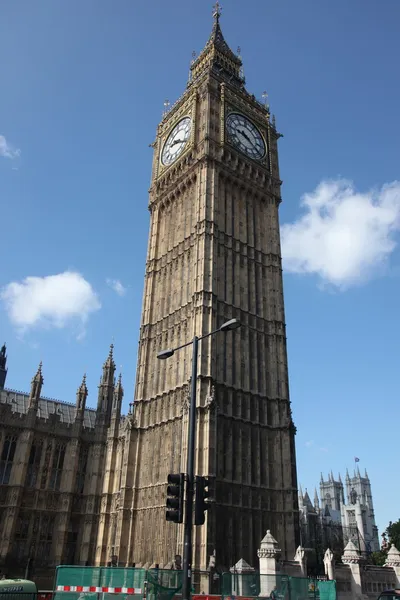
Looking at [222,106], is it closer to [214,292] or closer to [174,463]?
[214,292]

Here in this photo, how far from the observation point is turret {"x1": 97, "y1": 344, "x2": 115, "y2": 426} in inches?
1983

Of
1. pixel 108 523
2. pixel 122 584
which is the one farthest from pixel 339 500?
pixel 122 584

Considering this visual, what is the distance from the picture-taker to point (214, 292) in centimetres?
4081

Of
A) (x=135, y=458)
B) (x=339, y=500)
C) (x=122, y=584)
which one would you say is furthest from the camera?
(x=339, y=500)

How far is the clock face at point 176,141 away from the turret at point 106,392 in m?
22.1

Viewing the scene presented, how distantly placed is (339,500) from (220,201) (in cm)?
12875

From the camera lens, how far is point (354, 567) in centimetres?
2745

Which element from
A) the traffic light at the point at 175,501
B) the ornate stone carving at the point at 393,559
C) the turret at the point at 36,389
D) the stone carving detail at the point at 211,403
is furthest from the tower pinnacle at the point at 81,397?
the traffic light at the point at 175,501

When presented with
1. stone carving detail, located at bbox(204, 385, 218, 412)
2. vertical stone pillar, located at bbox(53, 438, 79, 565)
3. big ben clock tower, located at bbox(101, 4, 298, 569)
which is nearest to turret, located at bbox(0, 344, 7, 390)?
vertical stone pillar, located at bbox(53, 438, 79, 565)

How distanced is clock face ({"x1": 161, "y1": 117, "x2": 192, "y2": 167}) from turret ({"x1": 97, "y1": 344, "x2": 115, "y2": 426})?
72.6 ft

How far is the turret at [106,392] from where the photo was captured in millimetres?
50372

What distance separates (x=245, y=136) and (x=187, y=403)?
2973 centimetres

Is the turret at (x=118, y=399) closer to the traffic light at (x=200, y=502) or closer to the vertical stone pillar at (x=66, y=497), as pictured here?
the vertical stone pillar at (x=66, y=497)

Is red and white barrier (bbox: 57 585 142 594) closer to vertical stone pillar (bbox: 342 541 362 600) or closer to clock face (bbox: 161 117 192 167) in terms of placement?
vertical stone pillar (bbox: 342 541 362 600)
